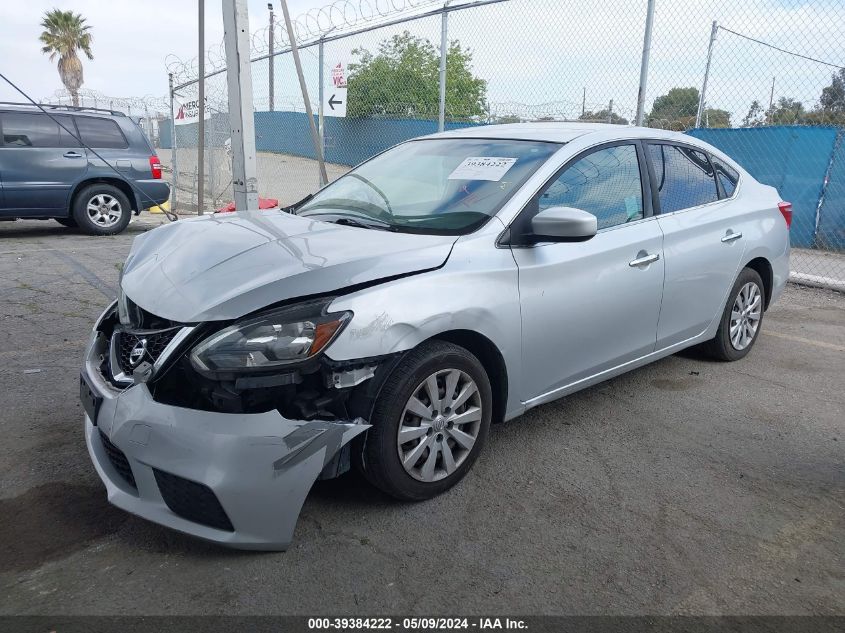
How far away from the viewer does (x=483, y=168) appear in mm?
3543

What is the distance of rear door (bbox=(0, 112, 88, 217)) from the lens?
9375mm

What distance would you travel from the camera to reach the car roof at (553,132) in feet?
12.2

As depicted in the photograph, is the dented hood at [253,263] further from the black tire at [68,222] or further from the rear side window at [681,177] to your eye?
the black tire at [68,222]

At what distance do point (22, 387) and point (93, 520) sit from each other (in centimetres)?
178

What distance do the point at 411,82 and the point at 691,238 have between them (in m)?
8.68

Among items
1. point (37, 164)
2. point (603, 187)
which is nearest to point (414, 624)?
point (603, 187)

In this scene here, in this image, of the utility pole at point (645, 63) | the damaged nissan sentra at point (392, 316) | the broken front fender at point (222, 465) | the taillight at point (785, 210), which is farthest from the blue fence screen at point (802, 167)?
the broken front fender at point (222, 465)

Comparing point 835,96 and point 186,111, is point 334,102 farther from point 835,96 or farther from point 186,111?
point 835,96

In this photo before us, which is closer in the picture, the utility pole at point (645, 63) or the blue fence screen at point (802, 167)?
the utility pole at point (645, 63)

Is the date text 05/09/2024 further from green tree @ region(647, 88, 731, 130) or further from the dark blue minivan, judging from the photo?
the dark blue minivan

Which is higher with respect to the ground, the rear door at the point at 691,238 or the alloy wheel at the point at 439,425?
the rear door at the point at 691,238

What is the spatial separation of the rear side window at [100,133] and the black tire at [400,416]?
8942 mm

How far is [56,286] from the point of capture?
6777 mm

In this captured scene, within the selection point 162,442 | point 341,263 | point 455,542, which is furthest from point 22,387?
point 455,542
